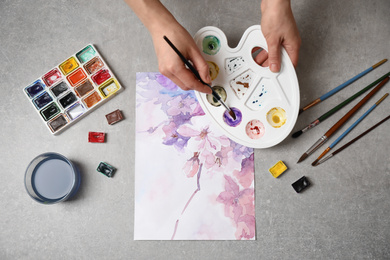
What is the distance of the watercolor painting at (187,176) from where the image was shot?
0.90m

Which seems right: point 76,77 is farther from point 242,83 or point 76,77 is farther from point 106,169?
point 242,83

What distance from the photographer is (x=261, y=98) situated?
874mm

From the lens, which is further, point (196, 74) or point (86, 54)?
point (86, 54)

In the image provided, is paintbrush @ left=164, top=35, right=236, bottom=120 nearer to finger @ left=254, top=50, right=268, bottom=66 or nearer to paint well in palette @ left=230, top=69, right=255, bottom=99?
paint well in palette @ left=230, top=69, right=255, bottom=99

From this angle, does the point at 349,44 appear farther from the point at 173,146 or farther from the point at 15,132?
the point at 15,132

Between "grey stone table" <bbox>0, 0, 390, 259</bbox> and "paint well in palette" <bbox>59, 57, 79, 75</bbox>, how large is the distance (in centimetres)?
4

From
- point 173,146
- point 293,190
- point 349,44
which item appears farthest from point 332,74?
point 173,146

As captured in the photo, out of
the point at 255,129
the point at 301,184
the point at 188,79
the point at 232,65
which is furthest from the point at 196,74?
the point at 301,184

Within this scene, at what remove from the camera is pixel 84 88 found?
0.92m

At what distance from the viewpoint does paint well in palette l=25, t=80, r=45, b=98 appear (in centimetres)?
93

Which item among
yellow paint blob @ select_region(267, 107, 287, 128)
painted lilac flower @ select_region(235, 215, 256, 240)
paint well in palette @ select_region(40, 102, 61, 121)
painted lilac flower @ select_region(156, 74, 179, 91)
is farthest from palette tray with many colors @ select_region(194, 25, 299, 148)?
paint well in palette @ select_region(40, 102, 61, 121)

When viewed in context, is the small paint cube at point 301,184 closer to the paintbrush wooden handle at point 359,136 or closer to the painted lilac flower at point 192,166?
the paintbrush wooden handle at point 359,136

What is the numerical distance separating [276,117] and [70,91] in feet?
2.04

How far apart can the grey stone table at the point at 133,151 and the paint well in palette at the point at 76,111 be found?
0.11ft
